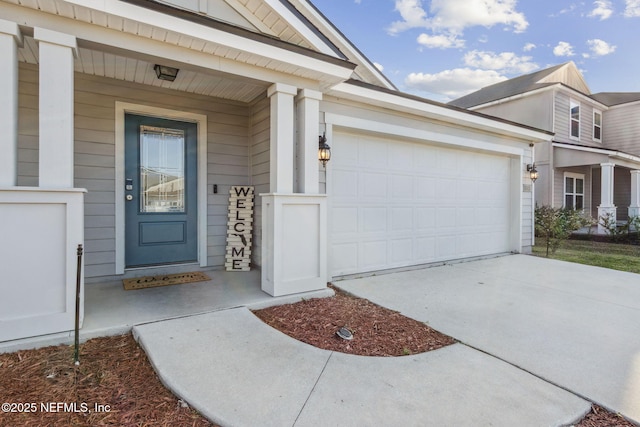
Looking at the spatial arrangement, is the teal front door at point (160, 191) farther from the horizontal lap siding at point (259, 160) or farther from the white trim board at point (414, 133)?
the white trim board at point (414, 133)

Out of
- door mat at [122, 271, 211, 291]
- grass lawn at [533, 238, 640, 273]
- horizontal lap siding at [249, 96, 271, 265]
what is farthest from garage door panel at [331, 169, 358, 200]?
grass lawn at [533, 238, 640, 273]

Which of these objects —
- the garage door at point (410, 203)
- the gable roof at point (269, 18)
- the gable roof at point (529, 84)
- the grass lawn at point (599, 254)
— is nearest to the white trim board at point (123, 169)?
the gable roof at point (269, 18)

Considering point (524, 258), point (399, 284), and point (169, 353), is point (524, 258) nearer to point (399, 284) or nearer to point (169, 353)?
point (399, 284)

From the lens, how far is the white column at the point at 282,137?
12.0 feet

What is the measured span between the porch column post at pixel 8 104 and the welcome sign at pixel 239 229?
2.62m

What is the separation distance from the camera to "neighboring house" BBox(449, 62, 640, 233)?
35.2 ft

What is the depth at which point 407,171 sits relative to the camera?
5484mm

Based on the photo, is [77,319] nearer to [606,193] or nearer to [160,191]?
[160,191]

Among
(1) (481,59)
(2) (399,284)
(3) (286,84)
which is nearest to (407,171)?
(2) (399,284)

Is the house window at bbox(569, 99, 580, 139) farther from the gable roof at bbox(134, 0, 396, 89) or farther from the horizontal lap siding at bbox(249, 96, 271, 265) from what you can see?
the horizontal lap siding at bbox(249, 96, 271, 265)

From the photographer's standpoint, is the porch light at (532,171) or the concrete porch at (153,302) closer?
the concrete porch at (153,302)

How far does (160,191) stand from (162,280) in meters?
1.21

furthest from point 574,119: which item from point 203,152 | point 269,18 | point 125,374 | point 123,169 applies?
point 125,374

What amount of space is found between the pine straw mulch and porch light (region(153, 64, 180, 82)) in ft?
9.35
